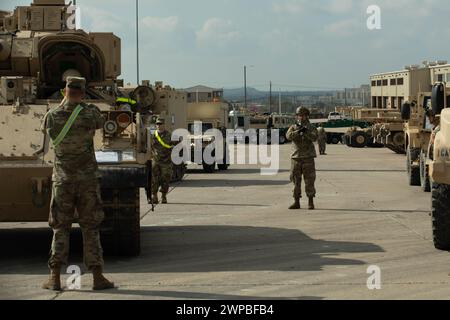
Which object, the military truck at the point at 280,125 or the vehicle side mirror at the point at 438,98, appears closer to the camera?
the vehicle side mirror at the point at 438,98

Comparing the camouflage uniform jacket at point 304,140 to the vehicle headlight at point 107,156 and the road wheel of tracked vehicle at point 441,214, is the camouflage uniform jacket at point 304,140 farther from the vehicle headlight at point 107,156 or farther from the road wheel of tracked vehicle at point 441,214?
the vehicle headlight at point 107,156

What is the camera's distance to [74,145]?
7594 mm

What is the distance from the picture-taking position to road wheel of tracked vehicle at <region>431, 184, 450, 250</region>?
968 cm

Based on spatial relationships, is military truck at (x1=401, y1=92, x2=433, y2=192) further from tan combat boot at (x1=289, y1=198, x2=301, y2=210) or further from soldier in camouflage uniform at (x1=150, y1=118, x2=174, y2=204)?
soldier in camouflage uniform at (x1=150, y1=118, x2=174, y2=204)

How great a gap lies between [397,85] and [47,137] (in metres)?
39.0

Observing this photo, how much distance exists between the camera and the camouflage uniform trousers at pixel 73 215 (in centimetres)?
755

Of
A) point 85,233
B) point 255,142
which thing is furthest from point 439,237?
point 255,142

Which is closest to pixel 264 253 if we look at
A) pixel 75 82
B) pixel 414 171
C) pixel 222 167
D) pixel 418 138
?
pixel 75 82

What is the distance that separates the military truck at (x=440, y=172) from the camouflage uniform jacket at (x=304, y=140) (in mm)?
4333

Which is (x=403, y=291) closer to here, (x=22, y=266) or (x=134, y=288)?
(x=134, y=288)

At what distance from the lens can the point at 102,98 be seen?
10602 millimetres

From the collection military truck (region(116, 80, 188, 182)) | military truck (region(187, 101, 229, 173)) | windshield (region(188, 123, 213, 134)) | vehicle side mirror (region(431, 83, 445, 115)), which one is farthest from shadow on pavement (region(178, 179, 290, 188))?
vehicle side mirror (region(431, 83, 445, 115))

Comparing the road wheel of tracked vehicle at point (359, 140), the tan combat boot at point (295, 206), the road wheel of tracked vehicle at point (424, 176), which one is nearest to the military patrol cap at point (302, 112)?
the tan combat boot at point (295, 206)

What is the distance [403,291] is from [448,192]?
8.39 feet
